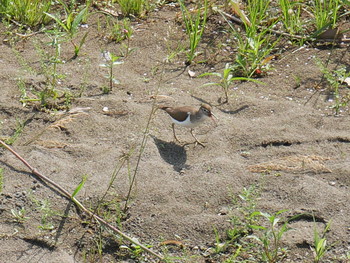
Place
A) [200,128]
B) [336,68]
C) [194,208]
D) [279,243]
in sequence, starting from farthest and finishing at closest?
[336,68]
[200,128]
[194,208]
[279,243]

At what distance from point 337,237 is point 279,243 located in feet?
1.45

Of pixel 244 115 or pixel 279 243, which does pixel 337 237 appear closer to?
pixel 279 243

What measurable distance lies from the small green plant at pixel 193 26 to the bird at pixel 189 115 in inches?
52.1

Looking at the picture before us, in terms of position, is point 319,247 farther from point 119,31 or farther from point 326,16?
point 119,31

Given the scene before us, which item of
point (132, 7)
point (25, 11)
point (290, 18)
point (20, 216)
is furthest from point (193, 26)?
point (20, 216)

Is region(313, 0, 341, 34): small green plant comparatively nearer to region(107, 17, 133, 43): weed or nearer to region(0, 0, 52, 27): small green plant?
region(107, 17, 133, 43): weed

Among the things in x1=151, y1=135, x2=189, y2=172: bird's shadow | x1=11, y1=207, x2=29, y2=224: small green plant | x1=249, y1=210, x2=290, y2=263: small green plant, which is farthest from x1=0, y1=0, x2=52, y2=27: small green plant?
x1=249, y1=210, x2=290, y2=263: small green plant

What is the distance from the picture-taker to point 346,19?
25.5ft

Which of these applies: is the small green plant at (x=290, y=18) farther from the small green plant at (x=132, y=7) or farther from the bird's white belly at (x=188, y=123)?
the bird's white belly at (x=188, y=123)

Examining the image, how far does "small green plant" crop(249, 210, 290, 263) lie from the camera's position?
433cm

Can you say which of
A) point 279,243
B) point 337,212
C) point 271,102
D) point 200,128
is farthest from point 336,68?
point 279,243

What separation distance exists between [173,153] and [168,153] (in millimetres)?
45

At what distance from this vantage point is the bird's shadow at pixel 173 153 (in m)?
5.57

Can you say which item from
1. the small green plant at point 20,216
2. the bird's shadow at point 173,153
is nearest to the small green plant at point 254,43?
the bird's shadow at point 173,153
